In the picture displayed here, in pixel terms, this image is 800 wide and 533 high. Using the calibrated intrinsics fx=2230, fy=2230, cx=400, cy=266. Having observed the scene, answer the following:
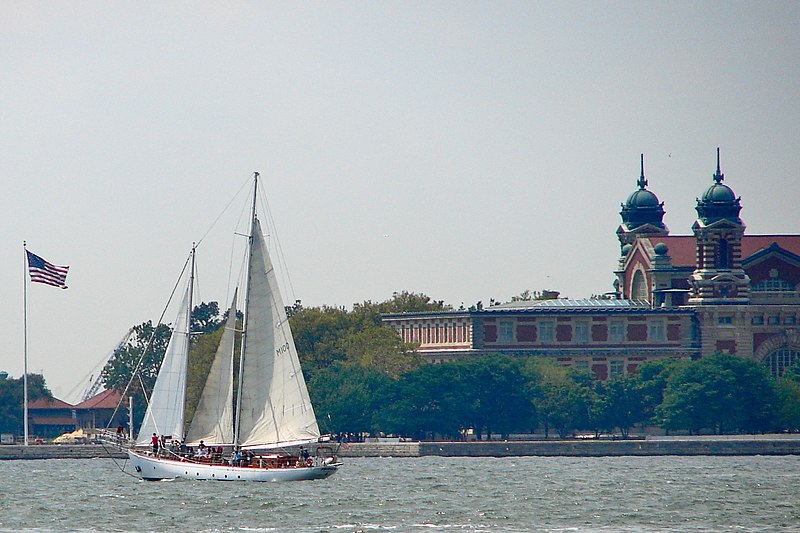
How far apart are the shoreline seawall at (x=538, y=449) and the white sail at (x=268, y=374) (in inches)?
1751

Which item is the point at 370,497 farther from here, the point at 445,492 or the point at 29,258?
the point at 29,258

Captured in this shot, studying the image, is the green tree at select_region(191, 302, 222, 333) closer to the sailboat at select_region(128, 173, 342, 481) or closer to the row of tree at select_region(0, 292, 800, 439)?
the row of tree at select_region(0, 292, 800, 439)

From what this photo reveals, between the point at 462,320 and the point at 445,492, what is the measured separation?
90399mm

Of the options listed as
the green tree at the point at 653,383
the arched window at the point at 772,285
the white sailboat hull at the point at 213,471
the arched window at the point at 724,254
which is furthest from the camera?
the arched window at the point at 772,285

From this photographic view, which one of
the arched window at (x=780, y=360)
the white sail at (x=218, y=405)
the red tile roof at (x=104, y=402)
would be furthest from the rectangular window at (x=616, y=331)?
the white sail at (x=218, y=405)

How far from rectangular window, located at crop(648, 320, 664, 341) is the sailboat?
299ft

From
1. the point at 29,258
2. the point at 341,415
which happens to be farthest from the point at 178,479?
the point at 341,415

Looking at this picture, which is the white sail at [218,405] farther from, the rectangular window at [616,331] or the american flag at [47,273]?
the rectangular window at [616,331]

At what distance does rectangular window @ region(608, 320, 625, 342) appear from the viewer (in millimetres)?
186250

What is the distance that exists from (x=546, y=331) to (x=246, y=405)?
89.8 metres

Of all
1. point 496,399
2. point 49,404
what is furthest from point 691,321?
point 49,404

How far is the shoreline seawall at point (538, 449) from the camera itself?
14188 cm

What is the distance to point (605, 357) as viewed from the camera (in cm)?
18525

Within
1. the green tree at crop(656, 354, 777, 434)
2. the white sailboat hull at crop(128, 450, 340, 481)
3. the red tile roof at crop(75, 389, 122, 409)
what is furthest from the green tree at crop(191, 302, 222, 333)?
the white sailboat hull at crop(128, 450, 340, 481)
